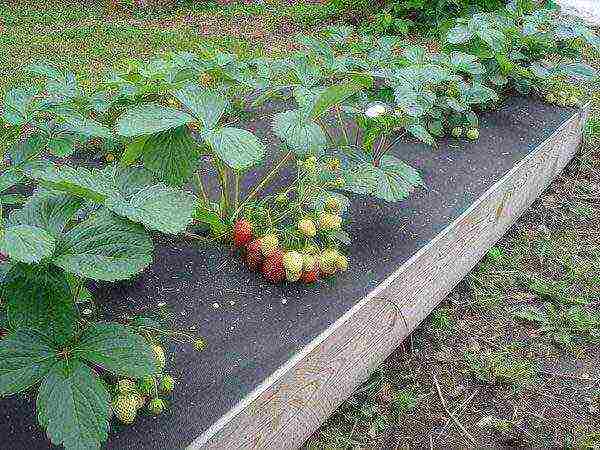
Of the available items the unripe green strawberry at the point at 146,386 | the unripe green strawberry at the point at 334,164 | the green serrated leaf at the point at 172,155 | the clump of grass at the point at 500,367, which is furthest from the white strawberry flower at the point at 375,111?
the unripe green strawberry at the point at 146,386

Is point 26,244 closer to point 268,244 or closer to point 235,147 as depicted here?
point 235,147

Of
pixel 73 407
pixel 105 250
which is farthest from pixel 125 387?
pixel 105 250

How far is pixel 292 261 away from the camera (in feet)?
4.94

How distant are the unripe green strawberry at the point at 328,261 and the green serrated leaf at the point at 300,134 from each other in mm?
235

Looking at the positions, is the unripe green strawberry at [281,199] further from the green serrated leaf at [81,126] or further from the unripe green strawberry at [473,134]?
the unripe green strawberry at [473,134]

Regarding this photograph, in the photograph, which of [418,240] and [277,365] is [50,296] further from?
[418,240]

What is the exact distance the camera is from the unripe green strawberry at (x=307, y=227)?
59.6 inches

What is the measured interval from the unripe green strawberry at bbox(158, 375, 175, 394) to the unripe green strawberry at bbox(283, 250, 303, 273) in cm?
37

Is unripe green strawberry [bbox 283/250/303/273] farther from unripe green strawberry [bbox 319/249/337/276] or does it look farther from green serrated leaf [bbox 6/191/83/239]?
green serrated leaf [bbox 6/191/83/239]

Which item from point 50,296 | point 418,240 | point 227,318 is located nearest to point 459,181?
point 418,240

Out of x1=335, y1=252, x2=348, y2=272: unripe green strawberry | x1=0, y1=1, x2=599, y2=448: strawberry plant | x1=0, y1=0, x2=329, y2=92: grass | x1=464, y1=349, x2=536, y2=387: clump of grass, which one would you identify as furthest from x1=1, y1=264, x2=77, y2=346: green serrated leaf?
x1=0, y1=0, x2=329, y2=92: grass

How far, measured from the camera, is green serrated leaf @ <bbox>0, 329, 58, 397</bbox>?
1.05m

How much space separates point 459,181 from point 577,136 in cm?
94

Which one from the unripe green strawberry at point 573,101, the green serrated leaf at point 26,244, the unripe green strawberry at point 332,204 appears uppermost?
the green serrated leaf at point 26,244
